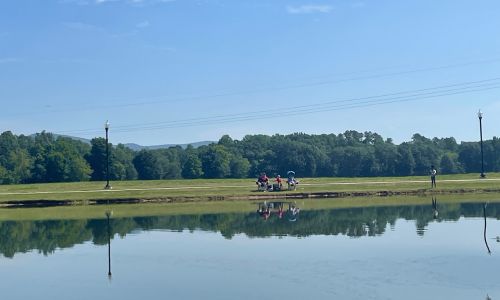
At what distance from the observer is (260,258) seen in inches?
834

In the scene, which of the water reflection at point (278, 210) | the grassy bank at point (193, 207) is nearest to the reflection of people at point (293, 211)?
the water reflection at point (278, 210)

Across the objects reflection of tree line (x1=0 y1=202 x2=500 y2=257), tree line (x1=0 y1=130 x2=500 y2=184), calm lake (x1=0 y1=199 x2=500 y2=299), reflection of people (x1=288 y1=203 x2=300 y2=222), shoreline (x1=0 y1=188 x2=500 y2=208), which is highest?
tree line (x1=0 y1=130 x2=500 y2=184)

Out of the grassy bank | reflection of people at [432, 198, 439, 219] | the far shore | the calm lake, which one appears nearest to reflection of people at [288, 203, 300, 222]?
the calm lake

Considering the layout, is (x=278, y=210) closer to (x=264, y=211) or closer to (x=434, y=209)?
(x=264, y=211)

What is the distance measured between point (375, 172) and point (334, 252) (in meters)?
110

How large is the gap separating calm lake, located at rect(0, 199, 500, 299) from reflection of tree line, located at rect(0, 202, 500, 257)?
0.06 metres

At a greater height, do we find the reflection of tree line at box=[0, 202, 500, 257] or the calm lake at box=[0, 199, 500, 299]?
the reflection of tree line at box=[0, 202, 500, 257]

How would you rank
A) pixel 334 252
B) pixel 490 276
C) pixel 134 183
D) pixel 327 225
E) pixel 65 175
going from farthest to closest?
pixel 65 175, pixel 134 183, pixel 327 225, pixel 334 252, pixel 490 276

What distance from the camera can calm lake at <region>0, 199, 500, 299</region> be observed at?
16.3 meters

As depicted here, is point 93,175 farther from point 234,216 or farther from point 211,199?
point 234,216

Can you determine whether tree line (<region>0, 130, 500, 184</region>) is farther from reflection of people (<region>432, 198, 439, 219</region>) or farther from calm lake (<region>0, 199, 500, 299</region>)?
calm lake (<region>0, 199, 500, 299</region>)

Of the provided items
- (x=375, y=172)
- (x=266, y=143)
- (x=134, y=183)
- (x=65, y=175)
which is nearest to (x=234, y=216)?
(x=134, y=183)

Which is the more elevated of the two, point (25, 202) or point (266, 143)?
point (266, 143)

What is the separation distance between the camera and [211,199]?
5166cm
